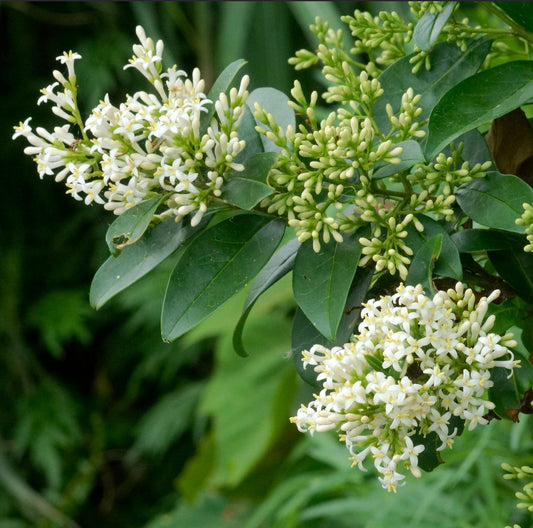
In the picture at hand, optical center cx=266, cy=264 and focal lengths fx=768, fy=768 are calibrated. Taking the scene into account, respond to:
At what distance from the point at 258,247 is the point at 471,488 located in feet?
2.58

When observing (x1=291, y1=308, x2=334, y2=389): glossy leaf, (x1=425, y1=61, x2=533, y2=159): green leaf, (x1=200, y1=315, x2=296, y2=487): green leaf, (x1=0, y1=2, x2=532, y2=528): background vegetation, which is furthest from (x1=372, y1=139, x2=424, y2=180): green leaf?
(x1=200, y1=315, x2=296, y2=487): green leaf

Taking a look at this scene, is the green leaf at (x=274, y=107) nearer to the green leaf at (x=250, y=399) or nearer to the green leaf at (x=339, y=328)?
the green leaf at (x=339, y=328)

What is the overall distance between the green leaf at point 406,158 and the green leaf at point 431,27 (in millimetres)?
69

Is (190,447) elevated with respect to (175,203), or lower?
lower

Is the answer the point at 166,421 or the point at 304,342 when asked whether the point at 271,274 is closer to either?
the point at 304,342

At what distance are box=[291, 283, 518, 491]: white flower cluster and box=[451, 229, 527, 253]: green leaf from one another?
0.07 meters

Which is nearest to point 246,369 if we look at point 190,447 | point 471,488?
point 190,447

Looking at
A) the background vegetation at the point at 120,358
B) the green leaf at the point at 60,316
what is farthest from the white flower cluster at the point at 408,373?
the green leaf at the point at 60,316

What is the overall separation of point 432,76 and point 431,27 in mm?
40

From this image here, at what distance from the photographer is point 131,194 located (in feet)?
1.55

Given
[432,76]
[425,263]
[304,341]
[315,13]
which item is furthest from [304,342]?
[315,13]

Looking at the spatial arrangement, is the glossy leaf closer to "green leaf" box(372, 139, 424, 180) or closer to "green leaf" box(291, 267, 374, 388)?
"green leaf" box(291, 267, 374, 388)

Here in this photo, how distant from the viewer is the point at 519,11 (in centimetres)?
52

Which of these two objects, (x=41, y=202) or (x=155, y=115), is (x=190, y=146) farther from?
(x=41, y=202)
